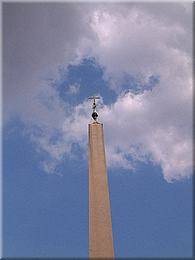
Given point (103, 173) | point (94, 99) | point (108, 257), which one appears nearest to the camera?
point (108, 257)

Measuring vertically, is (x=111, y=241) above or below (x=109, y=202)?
below

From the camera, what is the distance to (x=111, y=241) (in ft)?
91.8

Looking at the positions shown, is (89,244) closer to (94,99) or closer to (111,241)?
(111,241)

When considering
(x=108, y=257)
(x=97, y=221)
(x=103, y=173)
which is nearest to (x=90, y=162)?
(x=103, y=173)

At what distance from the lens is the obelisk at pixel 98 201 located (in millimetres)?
27781

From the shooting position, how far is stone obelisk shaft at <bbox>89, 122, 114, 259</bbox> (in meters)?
27.8

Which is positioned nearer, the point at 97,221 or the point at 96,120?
the point at 97,221

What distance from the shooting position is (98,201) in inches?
1128

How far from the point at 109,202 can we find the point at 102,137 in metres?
3.81

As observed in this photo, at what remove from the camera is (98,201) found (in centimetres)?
2866

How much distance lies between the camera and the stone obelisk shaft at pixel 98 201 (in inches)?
1094

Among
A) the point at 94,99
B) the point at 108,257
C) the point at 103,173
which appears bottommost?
the point at 108,257

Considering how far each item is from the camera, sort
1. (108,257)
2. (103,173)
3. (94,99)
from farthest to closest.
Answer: (94,99), (103,173), (108,257)

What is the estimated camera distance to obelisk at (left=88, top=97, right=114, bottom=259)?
1094 inches
